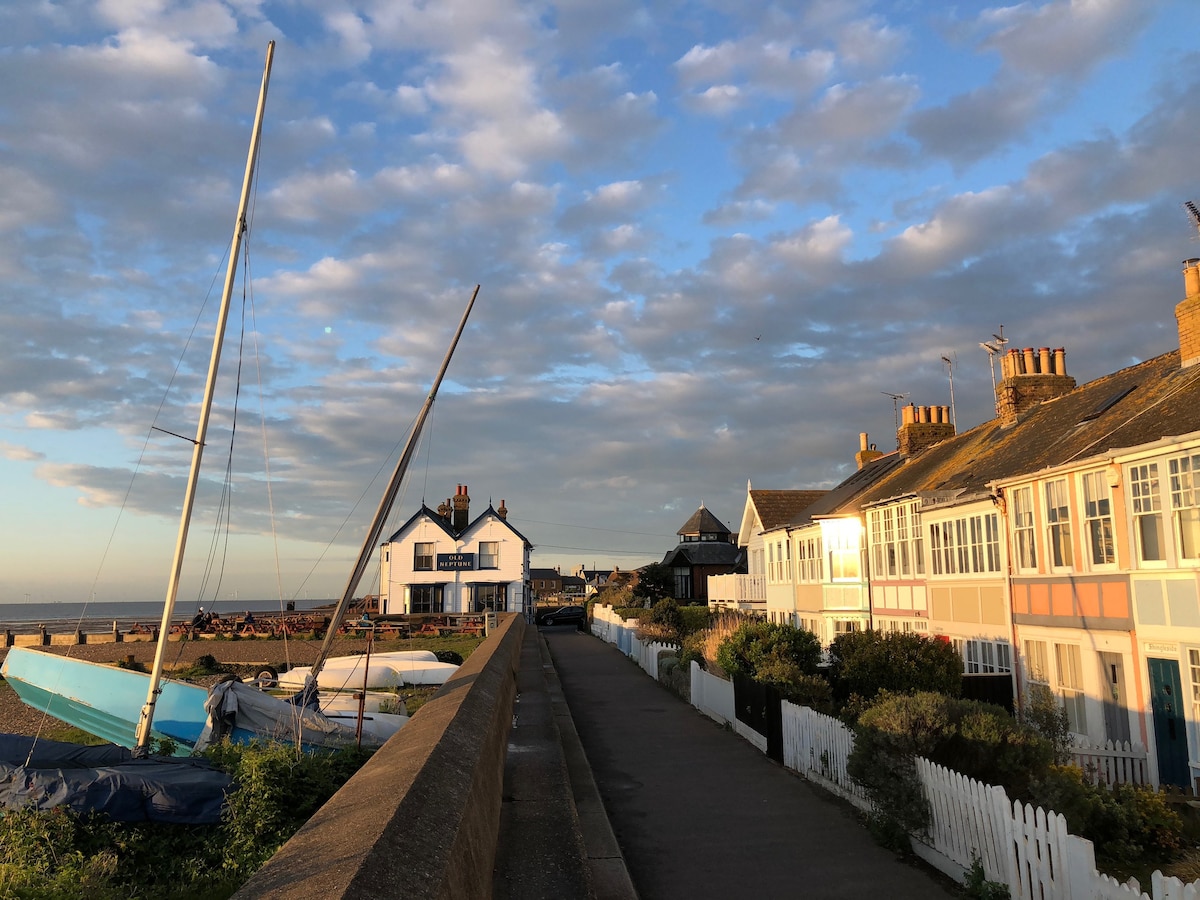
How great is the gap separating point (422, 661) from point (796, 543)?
1421cm

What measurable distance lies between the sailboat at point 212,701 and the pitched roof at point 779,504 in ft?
77.0

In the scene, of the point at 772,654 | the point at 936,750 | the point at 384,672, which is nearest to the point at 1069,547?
the point at 772,654

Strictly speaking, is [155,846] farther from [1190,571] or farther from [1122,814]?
[1190,571]

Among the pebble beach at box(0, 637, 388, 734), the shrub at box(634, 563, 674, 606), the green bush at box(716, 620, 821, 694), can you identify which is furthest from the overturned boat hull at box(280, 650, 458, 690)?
the shrub at box(634, 563, 674, 606)

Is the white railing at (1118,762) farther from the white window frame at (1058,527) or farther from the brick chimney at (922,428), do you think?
the brick chimney at (922,428)

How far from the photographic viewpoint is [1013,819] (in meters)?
7.47

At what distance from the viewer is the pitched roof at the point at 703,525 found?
70938 mm

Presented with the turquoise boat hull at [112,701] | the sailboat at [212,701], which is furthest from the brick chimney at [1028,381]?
the turquoise boat hull at [112,701]

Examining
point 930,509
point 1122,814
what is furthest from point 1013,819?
point 930,509

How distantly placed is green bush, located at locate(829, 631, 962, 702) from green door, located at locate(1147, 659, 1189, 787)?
11.1ft

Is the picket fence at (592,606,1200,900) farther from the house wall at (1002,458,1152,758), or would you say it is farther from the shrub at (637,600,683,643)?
the shrub at (637,600,683,643)

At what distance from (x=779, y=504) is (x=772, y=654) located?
23146mm

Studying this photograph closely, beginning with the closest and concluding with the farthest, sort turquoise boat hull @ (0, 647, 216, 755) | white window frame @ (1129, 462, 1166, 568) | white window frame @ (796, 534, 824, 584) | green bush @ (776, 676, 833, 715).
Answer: white window frame @ (1129, 462, 1166, 568)
green bush @ (776, 676, 833, 715)
turquoise boat hull @ (0, 647, 216, 755)
white window frame @ (796, 534, 824, 584)

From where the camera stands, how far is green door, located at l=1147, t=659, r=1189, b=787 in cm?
1331
